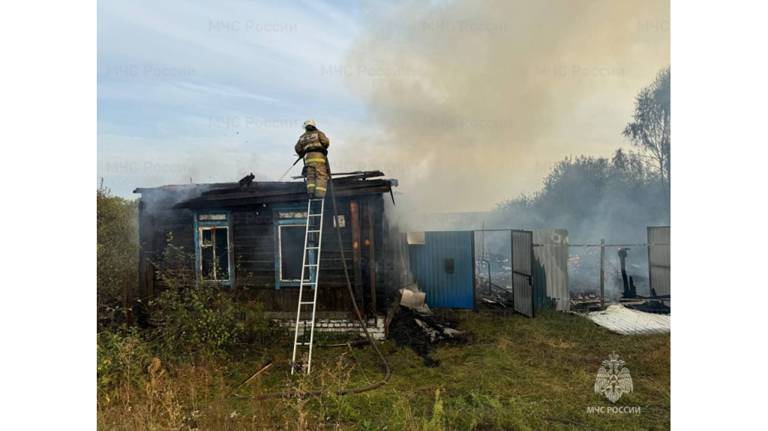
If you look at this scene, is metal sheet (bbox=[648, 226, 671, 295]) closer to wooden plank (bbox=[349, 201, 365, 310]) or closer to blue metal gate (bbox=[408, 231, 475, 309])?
blue metal gate (bbox=[408, 231, 475, 309])

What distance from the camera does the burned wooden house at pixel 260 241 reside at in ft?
25.3

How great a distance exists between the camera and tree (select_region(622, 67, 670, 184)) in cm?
1084

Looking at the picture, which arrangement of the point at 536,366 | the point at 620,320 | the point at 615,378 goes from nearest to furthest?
the point at 615,378 → the point at 536,366 → the point at 620,320

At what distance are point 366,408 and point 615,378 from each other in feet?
12.5

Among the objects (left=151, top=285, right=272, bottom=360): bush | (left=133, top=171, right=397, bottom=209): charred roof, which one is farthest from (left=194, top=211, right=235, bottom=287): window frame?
(left=151, top=285, right=272, bottom=360): bush

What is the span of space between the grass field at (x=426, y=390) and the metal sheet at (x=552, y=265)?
179cm

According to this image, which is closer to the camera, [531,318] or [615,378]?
[615,378]

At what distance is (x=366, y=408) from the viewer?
491 centimetres

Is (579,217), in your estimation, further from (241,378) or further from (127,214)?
(127,214)

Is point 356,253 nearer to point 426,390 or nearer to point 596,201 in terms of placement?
point 426,390

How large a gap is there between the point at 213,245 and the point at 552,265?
8216 millimetres

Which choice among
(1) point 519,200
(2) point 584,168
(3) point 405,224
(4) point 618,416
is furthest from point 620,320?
(1) point 519,200

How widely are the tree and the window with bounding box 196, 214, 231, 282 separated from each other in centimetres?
1110

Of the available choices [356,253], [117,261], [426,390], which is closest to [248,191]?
[356,253]
